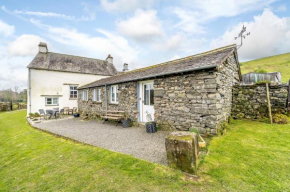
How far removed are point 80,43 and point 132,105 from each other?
9.90m


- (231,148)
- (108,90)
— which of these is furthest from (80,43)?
(231,148)

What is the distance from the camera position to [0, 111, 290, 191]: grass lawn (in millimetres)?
2412

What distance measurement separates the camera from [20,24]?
9.35 meters

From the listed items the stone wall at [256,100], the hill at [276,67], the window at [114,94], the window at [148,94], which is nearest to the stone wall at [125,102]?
the window at [114,94]

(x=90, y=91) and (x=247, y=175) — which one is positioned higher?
(x=90, y=91)

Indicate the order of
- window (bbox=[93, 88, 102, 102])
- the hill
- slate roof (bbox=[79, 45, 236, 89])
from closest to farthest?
slate roof (bbox=[79, 45, 236, 89]) → window (bbox=[93, 88, 102, 102]) → the hill

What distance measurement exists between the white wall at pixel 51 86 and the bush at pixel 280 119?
19.4 meters

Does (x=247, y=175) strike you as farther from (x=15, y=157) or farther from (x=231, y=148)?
(x=15, y=157)

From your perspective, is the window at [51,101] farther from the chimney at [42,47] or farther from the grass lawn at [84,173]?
the grass lawn at [84,173]

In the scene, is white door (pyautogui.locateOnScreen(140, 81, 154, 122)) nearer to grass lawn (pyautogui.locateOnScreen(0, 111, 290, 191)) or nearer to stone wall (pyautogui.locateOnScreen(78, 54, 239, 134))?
stone wall (pyautogui.locateOnScreen(78, 54, 239, 134))

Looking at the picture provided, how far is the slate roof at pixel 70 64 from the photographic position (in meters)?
14.9

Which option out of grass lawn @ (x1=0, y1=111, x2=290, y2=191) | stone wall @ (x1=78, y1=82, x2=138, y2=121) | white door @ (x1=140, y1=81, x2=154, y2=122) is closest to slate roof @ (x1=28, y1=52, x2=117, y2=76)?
stone wall @ (x1=78, y1=82, x2=138, y2=121)

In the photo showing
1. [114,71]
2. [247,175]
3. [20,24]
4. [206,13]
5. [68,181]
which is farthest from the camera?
[114,71]

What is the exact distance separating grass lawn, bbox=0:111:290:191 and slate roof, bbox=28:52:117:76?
13.7m
